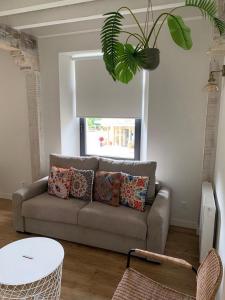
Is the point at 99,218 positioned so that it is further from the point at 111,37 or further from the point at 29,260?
the point at 111,37

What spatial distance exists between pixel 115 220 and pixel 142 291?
94 cm

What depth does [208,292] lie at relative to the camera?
1.14 meters

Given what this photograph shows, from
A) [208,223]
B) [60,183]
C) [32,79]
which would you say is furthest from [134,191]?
[32,79]

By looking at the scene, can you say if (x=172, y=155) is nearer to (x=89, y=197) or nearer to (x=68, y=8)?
(x=89, y=197)

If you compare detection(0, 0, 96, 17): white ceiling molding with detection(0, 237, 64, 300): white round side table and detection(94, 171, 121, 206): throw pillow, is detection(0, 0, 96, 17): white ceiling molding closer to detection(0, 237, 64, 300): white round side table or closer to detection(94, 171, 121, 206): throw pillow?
detection(94, 171, 121, 206): throw pillow

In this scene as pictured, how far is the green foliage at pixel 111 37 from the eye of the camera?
1365 millimetres

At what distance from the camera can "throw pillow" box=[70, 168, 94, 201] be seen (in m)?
2.83

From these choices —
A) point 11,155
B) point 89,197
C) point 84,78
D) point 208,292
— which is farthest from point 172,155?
point 11,155

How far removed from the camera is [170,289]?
1.51m

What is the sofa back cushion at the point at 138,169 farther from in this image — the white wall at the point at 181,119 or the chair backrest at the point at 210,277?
Answer: the chair backrest at the point at 210,277

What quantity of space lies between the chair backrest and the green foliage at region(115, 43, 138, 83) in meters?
1.28

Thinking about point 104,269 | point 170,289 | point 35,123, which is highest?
point 35,123

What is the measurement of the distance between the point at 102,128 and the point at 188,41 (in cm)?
226

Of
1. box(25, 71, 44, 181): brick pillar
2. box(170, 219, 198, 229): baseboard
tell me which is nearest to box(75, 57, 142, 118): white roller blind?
box(25, 71, 44, 181): brick pillar
